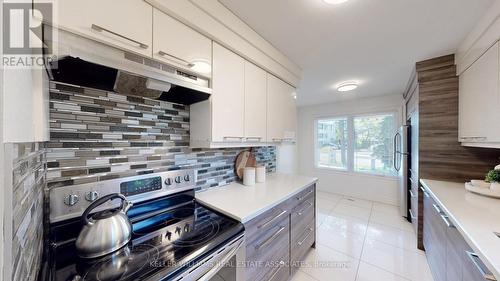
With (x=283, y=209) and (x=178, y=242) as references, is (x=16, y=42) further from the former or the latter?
(x=283, y=209)

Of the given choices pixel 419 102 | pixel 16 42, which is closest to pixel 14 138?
pixel 16 42

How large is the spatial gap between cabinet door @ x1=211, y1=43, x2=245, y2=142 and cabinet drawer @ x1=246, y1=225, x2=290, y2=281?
2.64 ft

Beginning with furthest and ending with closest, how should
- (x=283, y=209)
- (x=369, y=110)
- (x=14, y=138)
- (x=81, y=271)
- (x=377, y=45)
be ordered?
(x=369, y=110) → (x=377, y=45) → (x=283, y=209) → (x=81, y=271) → (x=14, y=138)

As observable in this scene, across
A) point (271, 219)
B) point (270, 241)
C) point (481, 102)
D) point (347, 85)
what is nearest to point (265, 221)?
point (271, 219)

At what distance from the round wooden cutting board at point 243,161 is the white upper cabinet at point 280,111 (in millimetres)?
349

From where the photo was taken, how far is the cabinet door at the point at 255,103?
Answer: 1596mm

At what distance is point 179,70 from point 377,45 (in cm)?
189

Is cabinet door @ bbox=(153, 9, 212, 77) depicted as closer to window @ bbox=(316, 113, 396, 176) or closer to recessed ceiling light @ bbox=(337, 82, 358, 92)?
recessed ceiling light @ bbox=(337, 82, 358, 92)

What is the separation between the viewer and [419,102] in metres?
2.11

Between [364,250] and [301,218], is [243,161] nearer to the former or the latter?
[301,218]

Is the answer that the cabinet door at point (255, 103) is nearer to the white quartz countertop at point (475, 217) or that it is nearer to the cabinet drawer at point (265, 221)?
the cabinet drawer at point (265, 221)

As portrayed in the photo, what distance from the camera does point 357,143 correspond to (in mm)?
4078

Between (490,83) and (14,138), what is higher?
(490,83)
